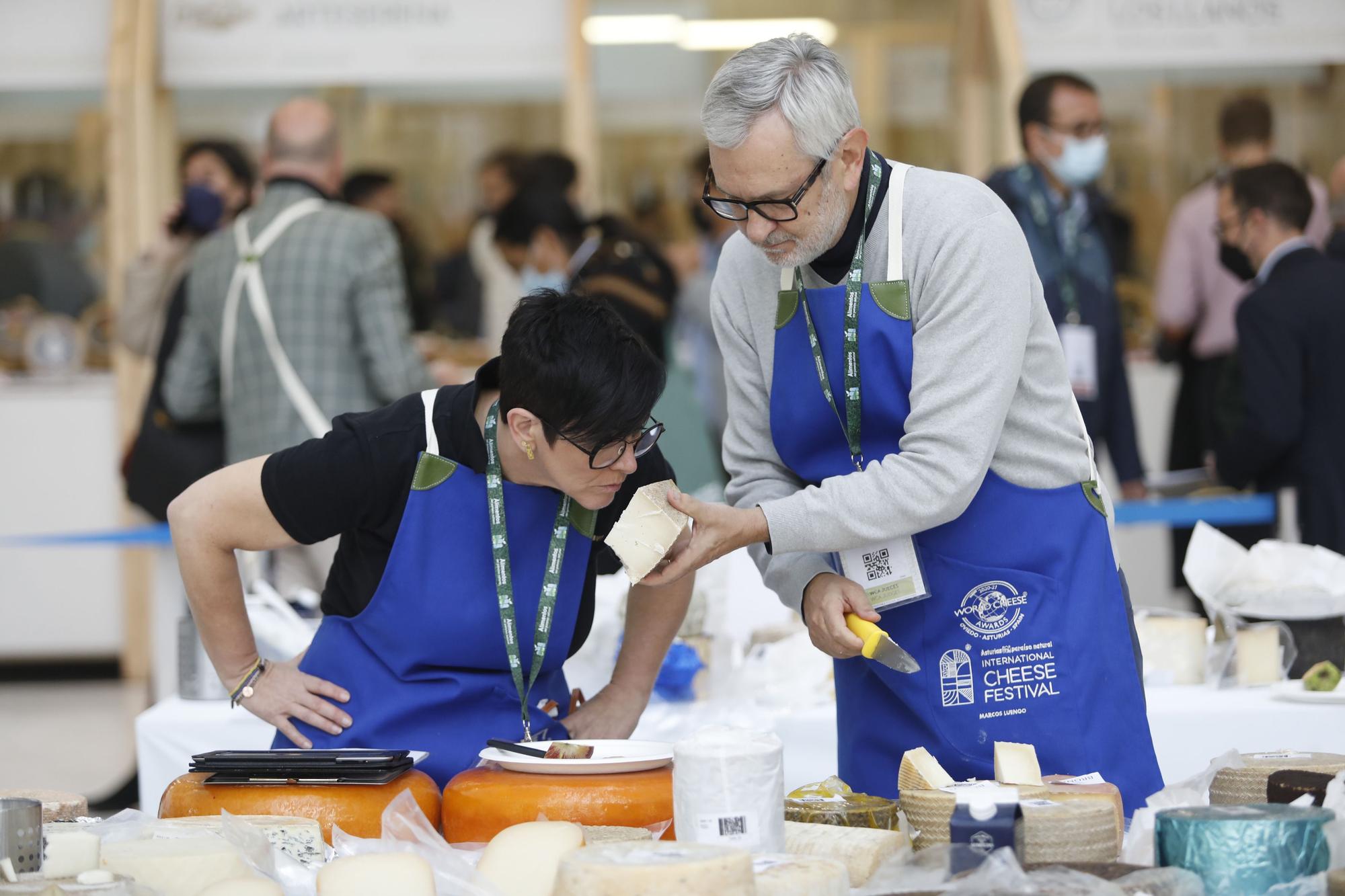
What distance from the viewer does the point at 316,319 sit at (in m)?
4.08

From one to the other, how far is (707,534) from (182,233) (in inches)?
141

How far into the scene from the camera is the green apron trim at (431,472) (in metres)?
2.03

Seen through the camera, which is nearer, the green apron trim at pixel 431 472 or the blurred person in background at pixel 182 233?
the green apron trim at pixel 431 472

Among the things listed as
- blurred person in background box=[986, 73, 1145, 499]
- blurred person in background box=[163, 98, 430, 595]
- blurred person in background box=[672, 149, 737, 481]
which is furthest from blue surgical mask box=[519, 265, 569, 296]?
blurred person in background box=[672, 149, 737, 481]

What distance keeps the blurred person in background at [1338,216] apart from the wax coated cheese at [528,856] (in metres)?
3.79

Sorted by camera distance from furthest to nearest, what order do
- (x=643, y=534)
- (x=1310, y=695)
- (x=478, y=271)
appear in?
(x=478, y=271) → (x=1310, y=695) → (x=643, y=534)

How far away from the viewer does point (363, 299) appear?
4.11 meters

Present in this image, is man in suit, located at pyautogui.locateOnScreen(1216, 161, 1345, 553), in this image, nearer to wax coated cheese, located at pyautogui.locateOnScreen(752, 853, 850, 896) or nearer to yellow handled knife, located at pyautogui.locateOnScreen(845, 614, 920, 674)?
yellow handled knife, located at pyautogui.locateOnScreen(845, 614, 920, 674)

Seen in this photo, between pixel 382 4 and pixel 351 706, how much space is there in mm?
4251

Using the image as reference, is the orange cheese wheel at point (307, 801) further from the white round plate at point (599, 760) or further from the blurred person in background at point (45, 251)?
the blurred person in background at point (45, 251)

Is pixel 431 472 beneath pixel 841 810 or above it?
above

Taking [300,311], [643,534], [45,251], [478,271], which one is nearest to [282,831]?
[643,534]

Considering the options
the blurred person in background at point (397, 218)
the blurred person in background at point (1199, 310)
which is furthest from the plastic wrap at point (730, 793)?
the blurred person in background at point (397, 218)

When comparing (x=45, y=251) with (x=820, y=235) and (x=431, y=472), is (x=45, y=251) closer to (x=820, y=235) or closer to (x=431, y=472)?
(x=431, y=472)
